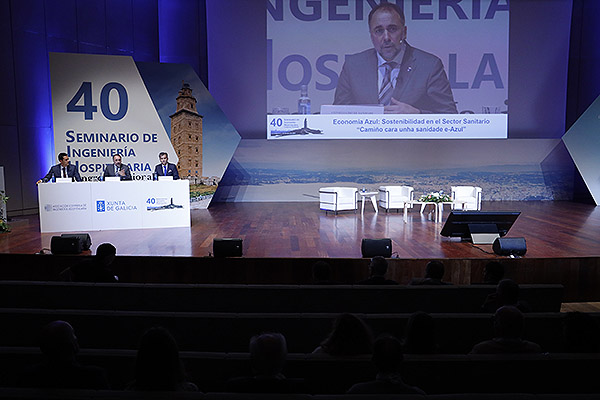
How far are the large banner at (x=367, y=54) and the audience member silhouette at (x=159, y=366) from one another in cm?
1075

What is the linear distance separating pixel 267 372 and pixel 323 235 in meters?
5.54

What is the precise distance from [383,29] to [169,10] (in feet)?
17.0

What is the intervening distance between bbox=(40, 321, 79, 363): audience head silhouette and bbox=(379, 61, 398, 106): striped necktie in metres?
11.0

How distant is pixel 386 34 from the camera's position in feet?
40.0

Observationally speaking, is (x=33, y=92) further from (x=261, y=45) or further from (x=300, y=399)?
(x=300, y=399)

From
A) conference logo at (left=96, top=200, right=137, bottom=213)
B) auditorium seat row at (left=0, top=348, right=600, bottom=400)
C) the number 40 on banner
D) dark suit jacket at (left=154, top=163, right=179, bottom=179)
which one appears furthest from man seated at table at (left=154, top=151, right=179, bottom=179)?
auditorium seat row at (left=0, top=348, right=600, bottom=400)

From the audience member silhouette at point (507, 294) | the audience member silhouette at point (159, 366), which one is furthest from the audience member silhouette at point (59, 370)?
the audience member silhouette at point (507, 294)

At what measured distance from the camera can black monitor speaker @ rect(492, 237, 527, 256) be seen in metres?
5.55

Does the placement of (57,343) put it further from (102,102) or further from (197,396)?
(102,102)

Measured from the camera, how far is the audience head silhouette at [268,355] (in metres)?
1.88

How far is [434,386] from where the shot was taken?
2123 mm

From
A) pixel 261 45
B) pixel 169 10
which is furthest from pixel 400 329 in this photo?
pixel 169 10

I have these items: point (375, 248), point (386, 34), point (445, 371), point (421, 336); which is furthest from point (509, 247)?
point (386, 34)

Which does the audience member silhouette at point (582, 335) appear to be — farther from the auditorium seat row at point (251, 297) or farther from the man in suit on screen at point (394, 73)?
the man in suit on screen at point (394, 73)
